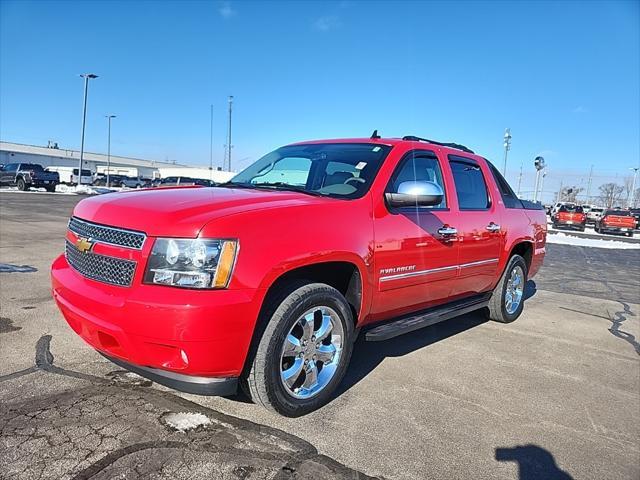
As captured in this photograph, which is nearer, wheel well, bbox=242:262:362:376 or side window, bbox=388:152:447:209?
wheel well, bbox=242:262:362:376

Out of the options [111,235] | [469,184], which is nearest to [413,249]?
[469,184]

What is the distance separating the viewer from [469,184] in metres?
4.77

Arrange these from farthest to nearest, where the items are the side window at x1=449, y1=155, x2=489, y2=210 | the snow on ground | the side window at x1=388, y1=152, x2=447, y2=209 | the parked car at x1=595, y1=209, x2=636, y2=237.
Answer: the parked car at x1=595, y1=209, x2=636, y2=237 → the snow on ground → the side window at x1=449, y1=155, x2=489, y2=210 → the side window at x1=388, y1=152, x2=447, y2=209

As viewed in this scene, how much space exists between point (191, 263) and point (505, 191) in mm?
4262

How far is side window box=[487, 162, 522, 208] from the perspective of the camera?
5.38 metres

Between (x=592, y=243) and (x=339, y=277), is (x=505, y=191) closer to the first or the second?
(x=339, y=277)

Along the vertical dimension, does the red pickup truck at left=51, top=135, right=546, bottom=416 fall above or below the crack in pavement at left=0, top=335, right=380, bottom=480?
above

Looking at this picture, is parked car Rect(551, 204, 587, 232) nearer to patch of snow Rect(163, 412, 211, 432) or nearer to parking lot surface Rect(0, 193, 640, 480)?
parking lot surface Rect(0, 193, 640, 480)

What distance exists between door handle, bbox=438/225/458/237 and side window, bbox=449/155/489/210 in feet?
1.25

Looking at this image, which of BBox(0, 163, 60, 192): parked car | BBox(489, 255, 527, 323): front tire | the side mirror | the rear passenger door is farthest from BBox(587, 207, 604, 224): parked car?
BBox(0, 163, 60, 192): parked car

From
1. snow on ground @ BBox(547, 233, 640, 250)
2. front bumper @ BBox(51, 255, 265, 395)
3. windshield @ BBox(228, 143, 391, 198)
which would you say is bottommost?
snow on ground @ BBox(547, 233, 640, 250)

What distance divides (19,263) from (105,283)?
5.53m

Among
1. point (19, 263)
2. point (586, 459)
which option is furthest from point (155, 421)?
point (19, 263)

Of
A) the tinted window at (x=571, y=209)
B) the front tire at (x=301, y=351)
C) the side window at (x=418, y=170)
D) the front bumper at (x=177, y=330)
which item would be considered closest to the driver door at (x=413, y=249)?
the side window at (x=418, y=170)
